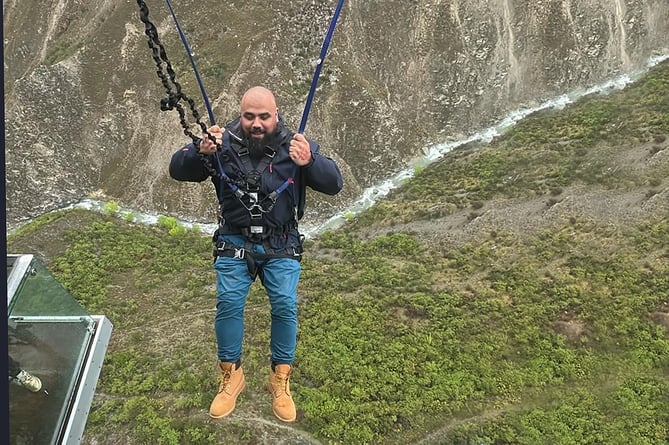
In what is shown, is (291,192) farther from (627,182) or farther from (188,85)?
Result: (188,85)

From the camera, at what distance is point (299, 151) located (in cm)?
566

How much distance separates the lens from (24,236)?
2348cm

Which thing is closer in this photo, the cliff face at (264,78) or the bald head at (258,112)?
the bald head at (258,112)

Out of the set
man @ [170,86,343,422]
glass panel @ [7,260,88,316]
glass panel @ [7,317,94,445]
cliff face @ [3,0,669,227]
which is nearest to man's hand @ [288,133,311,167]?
man @ [170,86,343,422]

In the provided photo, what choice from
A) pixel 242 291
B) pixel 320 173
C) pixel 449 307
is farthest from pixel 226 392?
pixel 449 307

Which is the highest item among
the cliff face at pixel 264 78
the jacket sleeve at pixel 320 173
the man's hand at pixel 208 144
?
the man's hand at pixel 208 144

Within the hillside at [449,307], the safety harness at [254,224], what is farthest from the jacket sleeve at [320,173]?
the hillside at [449,307]

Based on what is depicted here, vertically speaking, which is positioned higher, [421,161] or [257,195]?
[257,195]

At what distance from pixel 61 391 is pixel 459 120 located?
2962 centimetres

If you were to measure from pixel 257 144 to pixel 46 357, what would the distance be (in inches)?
109

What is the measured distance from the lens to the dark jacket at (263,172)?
19.1ft

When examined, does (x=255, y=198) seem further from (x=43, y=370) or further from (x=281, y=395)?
(x=281, y=395)

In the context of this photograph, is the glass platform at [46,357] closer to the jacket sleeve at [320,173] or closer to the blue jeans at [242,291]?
the blue jeans at [242,291]

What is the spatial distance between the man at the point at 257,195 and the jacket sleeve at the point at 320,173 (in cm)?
1
